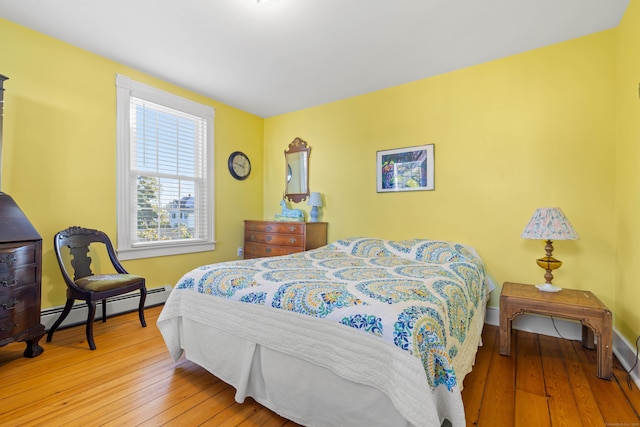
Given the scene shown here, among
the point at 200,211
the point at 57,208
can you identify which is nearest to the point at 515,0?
the point at 200,211

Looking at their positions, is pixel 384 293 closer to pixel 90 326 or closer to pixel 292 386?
pixel 292 386

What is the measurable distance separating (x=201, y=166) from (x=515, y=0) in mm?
3462

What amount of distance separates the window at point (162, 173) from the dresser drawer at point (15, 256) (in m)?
0.92

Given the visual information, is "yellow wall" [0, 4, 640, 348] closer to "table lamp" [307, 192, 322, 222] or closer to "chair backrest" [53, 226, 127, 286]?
"chair backrest" [53, 226, 127, 286]

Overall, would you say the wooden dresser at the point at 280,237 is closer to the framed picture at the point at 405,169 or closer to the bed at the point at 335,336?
the framed picture at the point at 405,169

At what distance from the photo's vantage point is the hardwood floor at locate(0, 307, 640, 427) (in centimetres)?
149

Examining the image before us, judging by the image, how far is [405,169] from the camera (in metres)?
3.32

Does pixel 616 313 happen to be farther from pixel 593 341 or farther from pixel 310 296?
pixel 310 296

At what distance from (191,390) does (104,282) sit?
132cm

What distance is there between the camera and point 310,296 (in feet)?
4.87

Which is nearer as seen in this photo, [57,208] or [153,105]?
[57,208]

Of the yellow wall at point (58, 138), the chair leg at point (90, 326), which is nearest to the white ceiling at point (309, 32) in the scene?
the yellow wall at point (58, 138)

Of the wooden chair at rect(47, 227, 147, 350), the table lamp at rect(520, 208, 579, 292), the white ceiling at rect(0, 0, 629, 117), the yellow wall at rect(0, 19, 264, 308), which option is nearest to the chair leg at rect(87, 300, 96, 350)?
the wooden chair at rect(47, 227, 147, 350)

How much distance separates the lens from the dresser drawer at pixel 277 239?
3.54 meters
